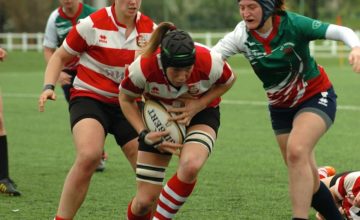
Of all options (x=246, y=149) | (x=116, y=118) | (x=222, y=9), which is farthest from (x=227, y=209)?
(x=222, y=9)

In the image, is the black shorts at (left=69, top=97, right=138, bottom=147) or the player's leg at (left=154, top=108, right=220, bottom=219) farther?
the black shorts at (left=69, top=97, right=138, bottom=147)

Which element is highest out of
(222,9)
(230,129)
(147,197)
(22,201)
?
(147,197)

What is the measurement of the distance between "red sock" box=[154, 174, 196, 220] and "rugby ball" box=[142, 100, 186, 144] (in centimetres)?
28

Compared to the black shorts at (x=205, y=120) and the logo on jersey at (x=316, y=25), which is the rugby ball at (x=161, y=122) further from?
the logo on jersey at (x=316, y=25)

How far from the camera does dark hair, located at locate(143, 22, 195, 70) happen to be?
20.8ft

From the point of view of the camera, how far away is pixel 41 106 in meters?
7.05

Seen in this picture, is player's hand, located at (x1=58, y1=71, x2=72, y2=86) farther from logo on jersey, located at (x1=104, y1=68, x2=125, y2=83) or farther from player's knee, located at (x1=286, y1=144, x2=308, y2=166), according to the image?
player's knee, located at (x1=286, y1=144, x2=308, y2=166)

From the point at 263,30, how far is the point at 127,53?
44.3 inches

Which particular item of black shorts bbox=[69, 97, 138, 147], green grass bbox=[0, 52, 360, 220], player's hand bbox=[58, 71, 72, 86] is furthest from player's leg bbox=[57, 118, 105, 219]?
player's hand bbox=[58, 71, 72, 86]

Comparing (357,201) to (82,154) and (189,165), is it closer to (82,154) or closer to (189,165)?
(189,165)

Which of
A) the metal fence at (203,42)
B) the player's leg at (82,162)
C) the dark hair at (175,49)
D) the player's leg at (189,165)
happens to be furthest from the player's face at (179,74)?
the metal fence at (203,42)

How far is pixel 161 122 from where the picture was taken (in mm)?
6777

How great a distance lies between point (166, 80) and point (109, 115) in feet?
2.97

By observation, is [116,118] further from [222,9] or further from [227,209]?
[222,9]
